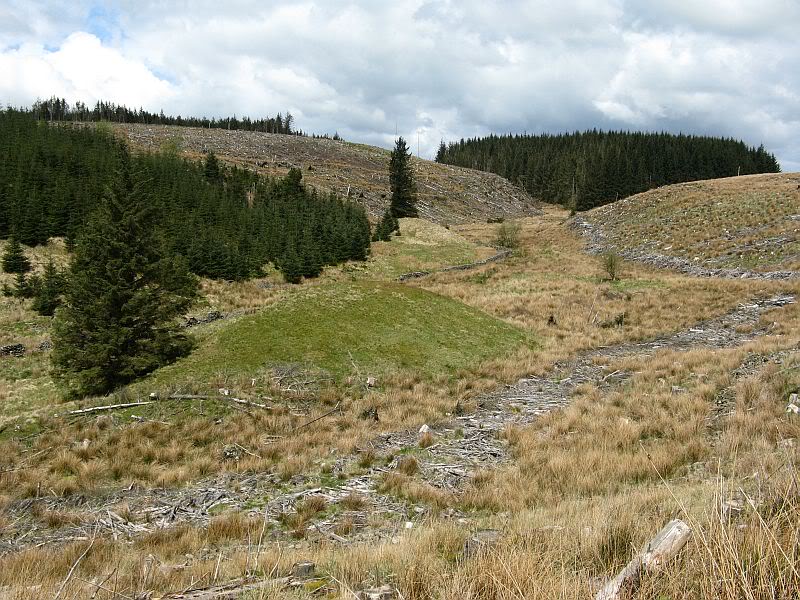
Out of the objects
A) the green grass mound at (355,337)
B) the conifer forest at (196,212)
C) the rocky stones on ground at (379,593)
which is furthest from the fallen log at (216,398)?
the conifer forest at (196,212)

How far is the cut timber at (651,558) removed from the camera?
3.39 m

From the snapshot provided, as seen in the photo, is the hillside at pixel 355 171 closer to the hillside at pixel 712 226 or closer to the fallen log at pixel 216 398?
the hillside at pixel 712 226

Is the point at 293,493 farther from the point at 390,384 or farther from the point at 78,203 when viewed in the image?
the point at 78,203

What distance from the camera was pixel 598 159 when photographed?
436 ft

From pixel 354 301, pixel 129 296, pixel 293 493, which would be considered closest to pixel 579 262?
pixel 354 301

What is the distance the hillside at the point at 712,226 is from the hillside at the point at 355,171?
4201cm

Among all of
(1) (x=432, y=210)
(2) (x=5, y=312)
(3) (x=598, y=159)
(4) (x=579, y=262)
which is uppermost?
(3) (x=598, y=159)

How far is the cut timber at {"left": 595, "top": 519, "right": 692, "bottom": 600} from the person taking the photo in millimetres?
3387

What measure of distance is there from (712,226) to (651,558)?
67.5 metres

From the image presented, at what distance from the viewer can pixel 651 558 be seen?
11.9ft

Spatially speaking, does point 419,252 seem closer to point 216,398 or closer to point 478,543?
point 216,398

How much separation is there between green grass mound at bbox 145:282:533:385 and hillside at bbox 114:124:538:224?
7200cm

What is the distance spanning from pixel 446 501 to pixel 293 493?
3.11 meters

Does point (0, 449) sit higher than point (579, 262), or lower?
lower
